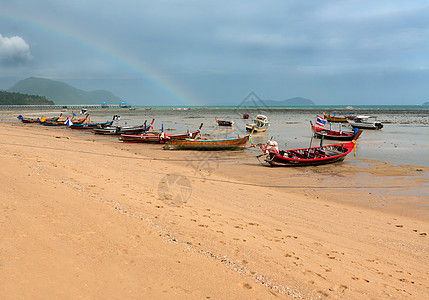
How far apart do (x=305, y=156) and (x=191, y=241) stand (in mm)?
16989

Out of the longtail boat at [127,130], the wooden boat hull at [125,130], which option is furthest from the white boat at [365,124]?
the wooden boat hull at [125,130]

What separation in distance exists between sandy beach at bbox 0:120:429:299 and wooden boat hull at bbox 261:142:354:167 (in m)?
7.11

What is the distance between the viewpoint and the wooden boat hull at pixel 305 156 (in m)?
18.8

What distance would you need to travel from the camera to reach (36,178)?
8.40 m

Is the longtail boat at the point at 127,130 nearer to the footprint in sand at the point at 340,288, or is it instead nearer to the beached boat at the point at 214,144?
the beached boat at the point at 214,144

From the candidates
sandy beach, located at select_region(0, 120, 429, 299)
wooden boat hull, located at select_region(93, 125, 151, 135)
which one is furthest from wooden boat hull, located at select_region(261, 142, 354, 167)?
wooden boat hull, located at select_region(93, 125, 151, 135)

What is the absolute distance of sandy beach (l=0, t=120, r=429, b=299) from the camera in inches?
161

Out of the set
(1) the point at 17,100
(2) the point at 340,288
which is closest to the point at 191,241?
(2) the point at 340,288

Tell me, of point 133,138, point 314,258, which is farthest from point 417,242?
point 133,138

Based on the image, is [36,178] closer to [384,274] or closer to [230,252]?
[230,252]

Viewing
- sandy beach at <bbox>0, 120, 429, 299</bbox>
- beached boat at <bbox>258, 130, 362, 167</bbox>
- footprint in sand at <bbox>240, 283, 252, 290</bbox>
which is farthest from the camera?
beached boat at <bbox>258, 130, 362, 167</bbox>

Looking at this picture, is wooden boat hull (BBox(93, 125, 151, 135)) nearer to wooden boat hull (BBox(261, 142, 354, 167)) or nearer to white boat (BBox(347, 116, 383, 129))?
wooden boat hull (BBox(261, 142, 354, 167))

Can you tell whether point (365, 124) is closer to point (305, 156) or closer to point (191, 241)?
point (305, 156)

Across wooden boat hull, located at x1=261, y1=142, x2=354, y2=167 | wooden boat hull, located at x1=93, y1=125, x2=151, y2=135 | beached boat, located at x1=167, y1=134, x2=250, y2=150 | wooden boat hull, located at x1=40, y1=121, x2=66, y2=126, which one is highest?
wooden boat hull, located at x1=40, y1=121, x2=66, y2=126
